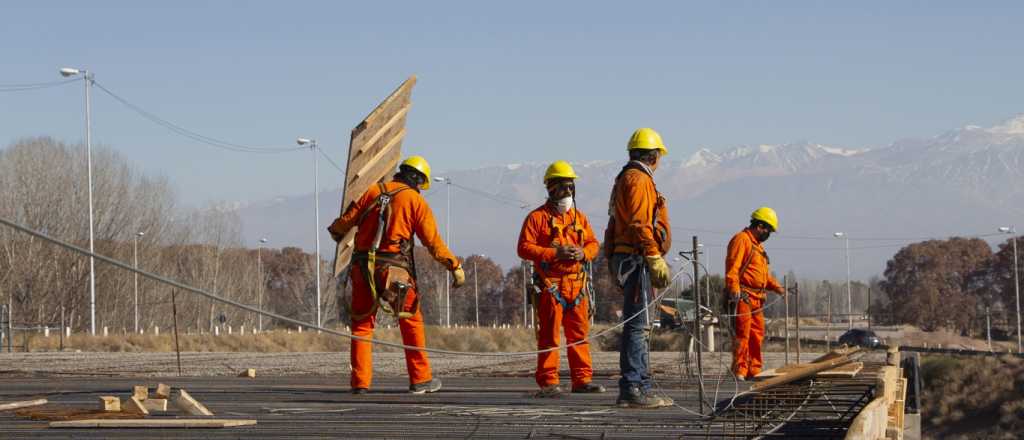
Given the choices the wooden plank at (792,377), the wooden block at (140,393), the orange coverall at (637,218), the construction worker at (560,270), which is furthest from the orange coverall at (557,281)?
the wooden block at (140,393)

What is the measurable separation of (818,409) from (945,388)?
3286 centimetres

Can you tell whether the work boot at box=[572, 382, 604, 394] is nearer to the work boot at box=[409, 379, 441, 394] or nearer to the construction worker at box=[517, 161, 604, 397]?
the construction worker at box=[517, 161, 604, 397]

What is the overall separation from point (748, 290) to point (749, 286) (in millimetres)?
77

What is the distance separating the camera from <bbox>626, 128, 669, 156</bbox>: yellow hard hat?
11633mm

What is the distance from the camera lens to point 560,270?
12602 mm

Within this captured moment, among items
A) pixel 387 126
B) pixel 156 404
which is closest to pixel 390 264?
pixel 156 404

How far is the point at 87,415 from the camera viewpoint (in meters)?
9.66

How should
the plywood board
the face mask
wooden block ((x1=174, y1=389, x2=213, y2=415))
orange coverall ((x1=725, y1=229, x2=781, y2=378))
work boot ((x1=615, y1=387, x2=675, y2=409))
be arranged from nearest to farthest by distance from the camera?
wooden block ((x1=174, y1=389, x2=213, y2=415)), work boot ((x1=615, y1=387, x2=675, y2=409)), the face mask, orange coverall ((x1=725, y1=229, x2=781, y2=378)), the plywood board

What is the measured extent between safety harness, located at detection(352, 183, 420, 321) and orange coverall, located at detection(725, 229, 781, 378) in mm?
4447

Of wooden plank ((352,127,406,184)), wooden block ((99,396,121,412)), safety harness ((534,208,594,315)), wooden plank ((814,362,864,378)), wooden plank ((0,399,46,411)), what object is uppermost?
wooden plank ((352,127,406,184))

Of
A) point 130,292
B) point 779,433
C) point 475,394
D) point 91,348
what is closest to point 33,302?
point 130,292

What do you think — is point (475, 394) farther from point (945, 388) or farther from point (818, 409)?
point (945, 388)

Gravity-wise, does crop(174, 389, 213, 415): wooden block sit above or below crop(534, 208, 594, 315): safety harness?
below

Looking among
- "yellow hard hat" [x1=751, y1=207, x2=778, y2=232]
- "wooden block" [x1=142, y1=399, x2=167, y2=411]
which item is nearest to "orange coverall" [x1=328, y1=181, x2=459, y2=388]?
"wooden block" [x1=142, y1=399, x2=167, y2=411]
